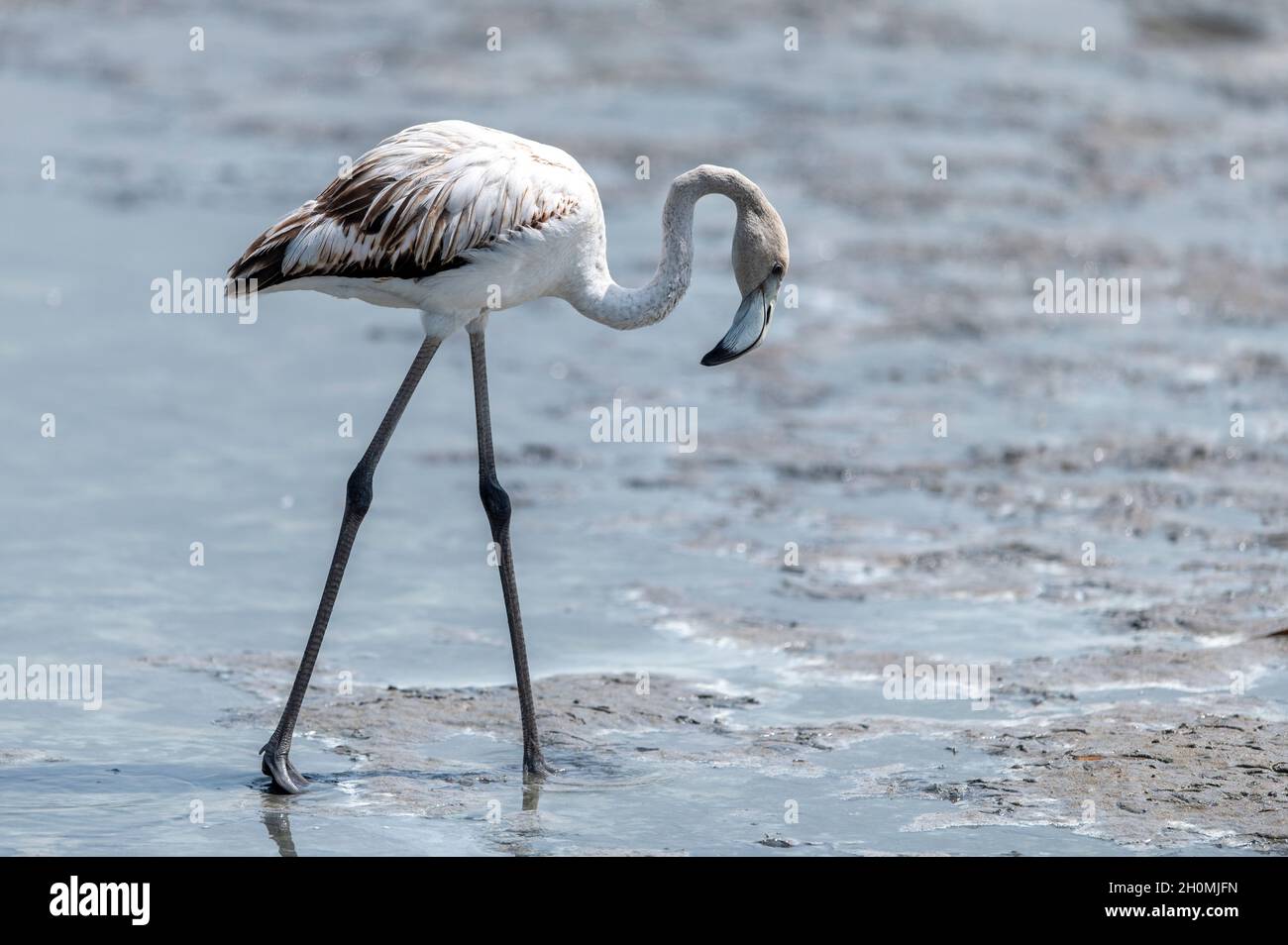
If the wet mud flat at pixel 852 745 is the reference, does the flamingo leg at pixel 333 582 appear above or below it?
above

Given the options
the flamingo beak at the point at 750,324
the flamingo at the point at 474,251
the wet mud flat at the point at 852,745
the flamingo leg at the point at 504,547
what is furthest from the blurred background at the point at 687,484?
the flamingo beak at the point at 750,324

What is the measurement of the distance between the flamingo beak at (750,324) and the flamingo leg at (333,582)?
1045mm

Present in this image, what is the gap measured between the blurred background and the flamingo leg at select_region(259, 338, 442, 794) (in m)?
0.12

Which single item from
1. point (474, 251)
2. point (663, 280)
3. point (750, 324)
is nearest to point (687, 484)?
point (663, 280)

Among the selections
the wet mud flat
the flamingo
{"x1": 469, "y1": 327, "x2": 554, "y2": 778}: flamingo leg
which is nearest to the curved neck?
the flamingo

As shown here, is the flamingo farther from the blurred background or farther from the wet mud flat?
the blurred background

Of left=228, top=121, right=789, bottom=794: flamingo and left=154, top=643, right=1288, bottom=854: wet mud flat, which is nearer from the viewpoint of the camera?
left=154, top=643, right=1288, bottom=854: wet mud flat

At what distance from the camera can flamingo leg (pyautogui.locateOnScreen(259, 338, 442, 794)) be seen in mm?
7055

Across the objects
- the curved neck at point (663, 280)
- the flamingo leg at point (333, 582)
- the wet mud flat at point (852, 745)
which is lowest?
the wet mud flat at point (852, 745)

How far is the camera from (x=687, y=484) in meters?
10.9

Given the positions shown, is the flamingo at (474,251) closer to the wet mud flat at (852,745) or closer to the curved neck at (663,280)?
the curved neck at (663,280)

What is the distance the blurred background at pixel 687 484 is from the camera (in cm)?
721

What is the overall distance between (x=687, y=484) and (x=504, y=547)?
339 cm

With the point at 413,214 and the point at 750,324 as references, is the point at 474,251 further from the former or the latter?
the point at 750,324
